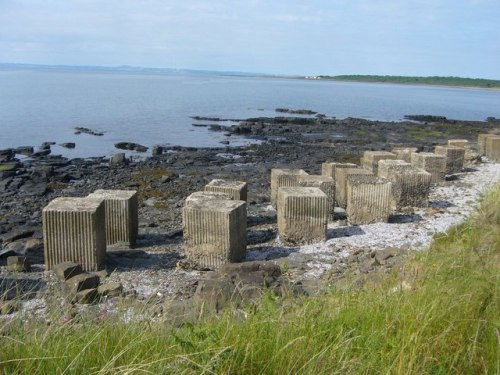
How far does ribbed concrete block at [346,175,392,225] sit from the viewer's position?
1109cm

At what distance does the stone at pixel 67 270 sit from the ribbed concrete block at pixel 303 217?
368 cm

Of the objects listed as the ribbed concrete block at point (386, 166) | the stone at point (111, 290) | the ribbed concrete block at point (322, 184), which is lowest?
the stone at point (111, 290)

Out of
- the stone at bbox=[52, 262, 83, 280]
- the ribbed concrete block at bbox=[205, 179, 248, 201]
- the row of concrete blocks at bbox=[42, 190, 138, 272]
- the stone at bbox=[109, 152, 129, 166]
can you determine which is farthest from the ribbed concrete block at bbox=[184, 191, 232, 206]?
the stone at bbox=[109, 152, 129, 166]

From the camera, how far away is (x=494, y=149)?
21.8 meters

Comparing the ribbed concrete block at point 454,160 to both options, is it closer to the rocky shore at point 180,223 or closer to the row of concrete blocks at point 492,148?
the rocky shore at point 180,223

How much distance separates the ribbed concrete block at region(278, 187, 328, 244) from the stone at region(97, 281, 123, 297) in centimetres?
353

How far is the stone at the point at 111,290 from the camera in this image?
7161 millimetres

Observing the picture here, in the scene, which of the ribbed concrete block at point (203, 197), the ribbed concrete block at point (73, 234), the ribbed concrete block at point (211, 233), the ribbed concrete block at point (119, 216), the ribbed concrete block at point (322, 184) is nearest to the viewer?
the ribbed concrete block at point (73, 234)

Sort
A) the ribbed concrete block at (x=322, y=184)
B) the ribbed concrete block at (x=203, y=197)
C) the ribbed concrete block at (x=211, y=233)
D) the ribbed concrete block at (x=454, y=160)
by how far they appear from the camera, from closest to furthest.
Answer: the ribbed concrete block at (x=211, y=233), the ribbed concrete block at (x=203, y=197), the ribbed concrete block at (x=322, y=184), the ribbed concrete block at (x=454, y=160)

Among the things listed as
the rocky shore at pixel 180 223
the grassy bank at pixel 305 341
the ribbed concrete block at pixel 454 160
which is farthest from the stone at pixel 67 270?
Result: the ribbed concrete block at pixel 454 160

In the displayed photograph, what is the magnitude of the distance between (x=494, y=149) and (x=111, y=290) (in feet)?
61.4

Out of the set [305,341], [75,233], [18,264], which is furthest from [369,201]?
[305,341]

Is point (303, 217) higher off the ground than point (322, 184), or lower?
lower

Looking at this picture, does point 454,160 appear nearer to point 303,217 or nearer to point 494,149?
point 494,149
